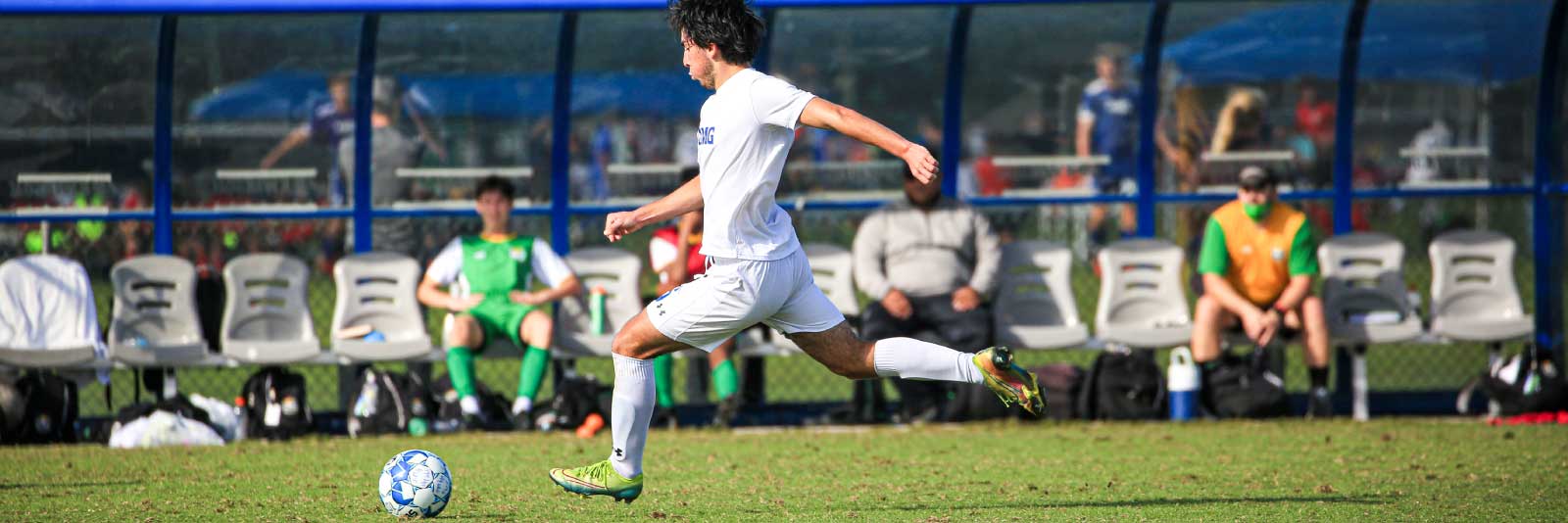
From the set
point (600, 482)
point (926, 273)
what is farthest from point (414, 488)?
point (926, 273)

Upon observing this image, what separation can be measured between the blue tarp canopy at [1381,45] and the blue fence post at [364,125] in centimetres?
468

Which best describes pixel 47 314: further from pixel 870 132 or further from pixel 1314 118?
pixel 1314 118

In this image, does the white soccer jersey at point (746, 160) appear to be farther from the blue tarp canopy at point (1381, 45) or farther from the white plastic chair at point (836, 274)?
the blue tarp canopy at point (1381, 45)

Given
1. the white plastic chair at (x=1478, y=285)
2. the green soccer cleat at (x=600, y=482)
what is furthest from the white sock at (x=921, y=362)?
the white plastic chair at (x=1478, y=285)

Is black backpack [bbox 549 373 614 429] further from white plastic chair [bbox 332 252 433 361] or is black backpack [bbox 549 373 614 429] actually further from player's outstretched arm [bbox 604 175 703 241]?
player's outstretched arm [bbox 604 175 703 241]

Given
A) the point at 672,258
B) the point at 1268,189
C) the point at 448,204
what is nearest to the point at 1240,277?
the point at 1268,189

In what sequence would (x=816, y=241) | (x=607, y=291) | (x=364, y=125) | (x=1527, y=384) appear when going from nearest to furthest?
(x=1527, y=384) < (x=607, y=291) < (x=364, y=125) < (x=816, y=241)

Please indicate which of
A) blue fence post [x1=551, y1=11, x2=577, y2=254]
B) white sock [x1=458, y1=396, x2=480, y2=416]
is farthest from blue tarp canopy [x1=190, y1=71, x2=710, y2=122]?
white sock [x1=458, y1=396, x2=480, y2=416]

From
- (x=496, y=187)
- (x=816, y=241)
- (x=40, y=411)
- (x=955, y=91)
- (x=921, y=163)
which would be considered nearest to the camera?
(x=921, y=163)

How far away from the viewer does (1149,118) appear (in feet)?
34.5

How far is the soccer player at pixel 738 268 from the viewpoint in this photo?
565cm

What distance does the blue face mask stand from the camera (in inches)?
384

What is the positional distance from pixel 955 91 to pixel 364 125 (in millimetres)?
3427

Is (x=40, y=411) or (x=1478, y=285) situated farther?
(x=1478, y=285)
